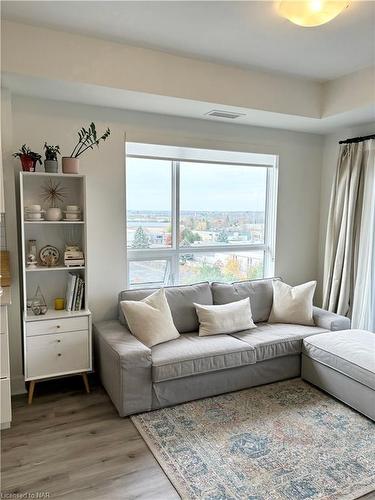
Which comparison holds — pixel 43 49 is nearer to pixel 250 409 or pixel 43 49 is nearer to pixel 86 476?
pixel 86 476

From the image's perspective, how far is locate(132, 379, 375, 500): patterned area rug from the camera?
6.63 feet

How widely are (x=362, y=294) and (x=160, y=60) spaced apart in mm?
2980

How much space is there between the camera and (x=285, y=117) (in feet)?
11.7

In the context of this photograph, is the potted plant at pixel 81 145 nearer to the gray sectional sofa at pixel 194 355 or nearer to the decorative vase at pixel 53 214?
the decorative vase at pixel 53 214

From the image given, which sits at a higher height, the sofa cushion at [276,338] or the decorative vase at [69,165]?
the decorative vase at [69,165]

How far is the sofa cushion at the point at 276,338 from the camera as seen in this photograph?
315 cm

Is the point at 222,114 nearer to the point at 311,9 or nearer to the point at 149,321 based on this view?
the point at 311,9

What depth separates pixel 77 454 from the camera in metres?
2.29

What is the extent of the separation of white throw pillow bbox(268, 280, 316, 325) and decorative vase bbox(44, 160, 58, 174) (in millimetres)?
2397

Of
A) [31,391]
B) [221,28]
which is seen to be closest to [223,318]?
[31,391]

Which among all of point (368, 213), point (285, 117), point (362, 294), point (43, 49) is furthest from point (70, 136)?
point (362, 294)

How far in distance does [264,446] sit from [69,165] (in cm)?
246

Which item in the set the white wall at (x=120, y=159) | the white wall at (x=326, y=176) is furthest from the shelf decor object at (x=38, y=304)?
the white wall at (x=326, y=176)

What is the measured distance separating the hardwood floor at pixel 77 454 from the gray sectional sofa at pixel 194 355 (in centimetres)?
21
